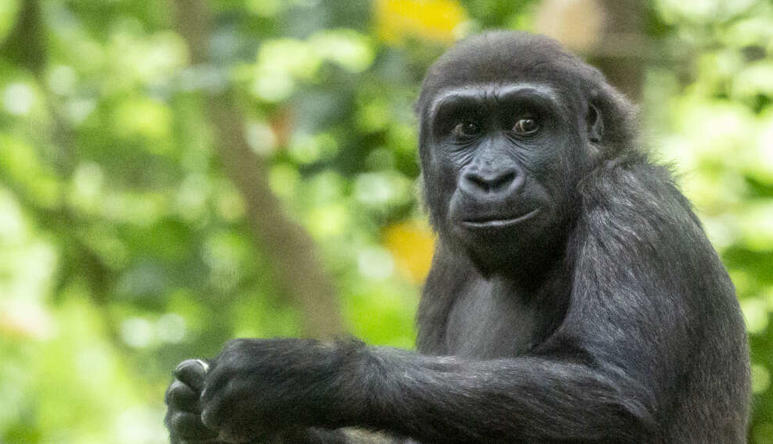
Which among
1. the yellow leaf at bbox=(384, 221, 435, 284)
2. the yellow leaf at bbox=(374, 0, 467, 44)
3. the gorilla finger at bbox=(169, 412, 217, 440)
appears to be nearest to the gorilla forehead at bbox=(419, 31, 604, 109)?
the gorilla finger at bbox=(169, 412, 217, 440)

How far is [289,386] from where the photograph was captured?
10.1 ft

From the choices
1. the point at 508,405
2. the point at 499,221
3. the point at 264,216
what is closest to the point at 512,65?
the point at 499,221

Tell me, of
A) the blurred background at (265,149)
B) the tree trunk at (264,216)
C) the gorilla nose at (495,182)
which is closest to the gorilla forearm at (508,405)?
the gorilla nose at (495,182)

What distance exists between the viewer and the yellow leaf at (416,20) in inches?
232

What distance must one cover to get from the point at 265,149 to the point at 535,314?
3930 millimetres

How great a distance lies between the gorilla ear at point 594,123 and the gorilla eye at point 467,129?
372 mm

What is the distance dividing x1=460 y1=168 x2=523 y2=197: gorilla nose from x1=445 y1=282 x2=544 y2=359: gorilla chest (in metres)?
0.47

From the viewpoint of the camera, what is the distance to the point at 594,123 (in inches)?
152

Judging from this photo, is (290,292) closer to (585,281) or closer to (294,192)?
(294,192)

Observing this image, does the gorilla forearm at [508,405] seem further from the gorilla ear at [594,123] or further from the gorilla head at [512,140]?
the gorilla ear at [594,123]

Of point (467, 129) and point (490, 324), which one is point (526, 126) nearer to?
point (467, 129)

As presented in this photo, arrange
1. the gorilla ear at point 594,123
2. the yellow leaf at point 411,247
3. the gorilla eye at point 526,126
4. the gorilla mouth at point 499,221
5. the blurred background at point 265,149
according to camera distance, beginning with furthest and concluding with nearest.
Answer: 1. the yellow leaf at point 411,247
2. the blurred background at point 265,149
3. the gorilla ear at point 594,123
4. the gorilla eye at point 526,126
5. the gorilla mouth at point 499,221

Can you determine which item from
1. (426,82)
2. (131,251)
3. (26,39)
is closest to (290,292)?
(131,251)

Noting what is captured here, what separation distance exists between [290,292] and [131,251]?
0.93 m
